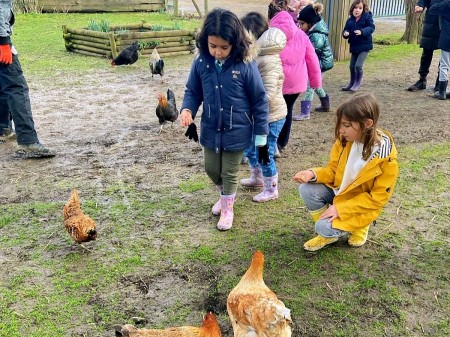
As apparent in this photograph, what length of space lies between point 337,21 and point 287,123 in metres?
5.85

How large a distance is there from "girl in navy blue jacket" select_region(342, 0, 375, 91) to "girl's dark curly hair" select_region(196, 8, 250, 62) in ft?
16.6

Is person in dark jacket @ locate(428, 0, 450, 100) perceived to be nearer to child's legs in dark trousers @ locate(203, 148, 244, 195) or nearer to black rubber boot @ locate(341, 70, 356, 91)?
black rubber boot @ locate(341, 70, 356, 91)

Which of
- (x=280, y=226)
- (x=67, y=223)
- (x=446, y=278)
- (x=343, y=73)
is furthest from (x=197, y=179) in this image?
(x=343, y=73)

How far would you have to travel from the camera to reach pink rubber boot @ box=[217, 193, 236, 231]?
3832 mm

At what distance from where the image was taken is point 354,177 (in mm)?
3221

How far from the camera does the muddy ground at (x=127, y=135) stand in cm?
474

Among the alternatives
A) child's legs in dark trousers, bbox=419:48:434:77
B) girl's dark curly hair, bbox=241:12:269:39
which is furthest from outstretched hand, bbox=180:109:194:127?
child's legs in dark trousers, bbox=419:48:434:77

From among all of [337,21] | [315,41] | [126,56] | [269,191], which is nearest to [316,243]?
[269,191]

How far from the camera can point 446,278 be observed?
3.16m

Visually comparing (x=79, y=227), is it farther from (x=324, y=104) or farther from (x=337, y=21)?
(x=337, y=21)

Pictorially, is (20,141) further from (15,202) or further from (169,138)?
(169,138)

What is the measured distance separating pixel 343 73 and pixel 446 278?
269 inches

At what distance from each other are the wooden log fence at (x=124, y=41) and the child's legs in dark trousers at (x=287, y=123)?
22.2 feet

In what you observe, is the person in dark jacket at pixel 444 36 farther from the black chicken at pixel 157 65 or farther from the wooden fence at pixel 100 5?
the wooden fence at pixel 100 5
